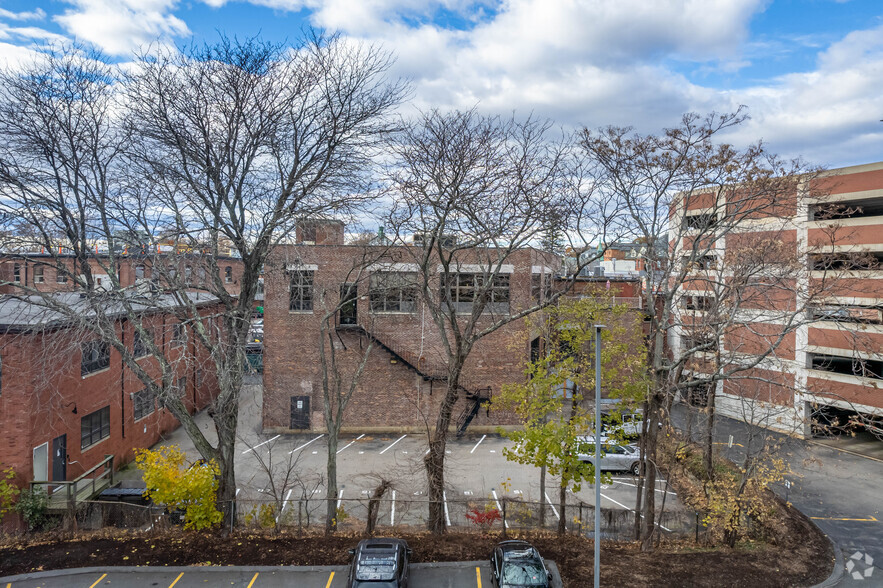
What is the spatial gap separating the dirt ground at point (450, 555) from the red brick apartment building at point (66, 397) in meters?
3.84

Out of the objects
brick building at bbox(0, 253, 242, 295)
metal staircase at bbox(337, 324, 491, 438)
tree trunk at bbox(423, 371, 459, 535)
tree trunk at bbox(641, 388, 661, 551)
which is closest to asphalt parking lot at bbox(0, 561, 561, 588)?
tree trunk at bbox(423, 371, 459, 535)

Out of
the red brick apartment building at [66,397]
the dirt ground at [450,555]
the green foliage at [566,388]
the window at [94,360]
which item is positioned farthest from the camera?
the window at [94,360]

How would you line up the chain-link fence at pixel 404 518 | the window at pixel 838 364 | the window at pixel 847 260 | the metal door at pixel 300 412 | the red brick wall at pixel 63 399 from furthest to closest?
the metal door at pixel 300 412 < the window at pixel 838 364 < the red brick wall at pixel 63 399 < the window at pixel 847 260 < the chain-link fence at pixel 404 518

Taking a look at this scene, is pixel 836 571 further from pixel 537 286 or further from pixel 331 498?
pixel 537 286

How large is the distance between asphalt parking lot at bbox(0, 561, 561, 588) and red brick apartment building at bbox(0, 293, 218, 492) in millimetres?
4339

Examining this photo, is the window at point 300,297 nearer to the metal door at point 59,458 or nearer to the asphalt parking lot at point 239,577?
the metal door at point 59,458

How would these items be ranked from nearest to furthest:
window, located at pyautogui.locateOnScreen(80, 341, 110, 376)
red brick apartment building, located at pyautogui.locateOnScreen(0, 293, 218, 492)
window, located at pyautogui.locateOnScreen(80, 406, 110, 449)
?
red brick apartment building, located at pyautogui.locateOnScreen(0, 293, 218, 492)
window, located at pyautogui.locateOnScreen(80, 341, 110, 376)
window, located at pyautogui.locateOnScreen(80, 406, 110, 449)

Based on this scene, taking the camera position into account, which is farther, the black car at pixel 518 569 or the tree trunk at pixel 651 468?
the tree trunk at pixel 651 468

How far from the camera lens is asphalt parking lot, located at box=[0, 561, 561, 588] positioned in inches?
477

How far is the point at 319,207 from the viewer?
569 inches

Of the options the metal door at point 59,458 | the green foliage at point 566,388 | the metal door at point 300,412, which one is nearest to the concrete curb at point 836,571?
the green foliage at point 566,388

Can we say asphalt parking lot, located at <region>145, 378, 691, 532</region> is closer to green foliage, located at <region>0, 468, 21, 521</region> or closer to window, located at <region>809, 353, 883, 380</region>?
green foliage, located at <region>0, 468, 21, 521</region>

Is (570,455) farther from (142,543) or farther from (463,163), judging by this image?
(142,543)

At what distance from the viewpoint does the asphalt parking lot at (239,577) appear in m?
12.1
